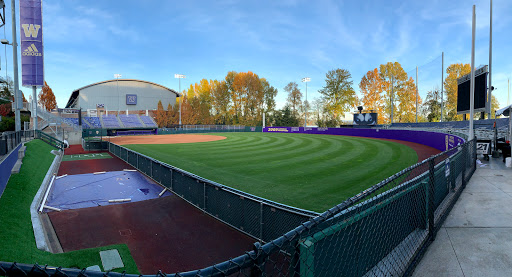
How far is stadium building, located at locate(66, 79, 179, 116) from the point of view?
77312 mm

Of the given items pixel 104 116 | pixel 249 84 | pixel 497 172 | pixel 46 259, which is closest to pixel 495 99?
pixel 249 84

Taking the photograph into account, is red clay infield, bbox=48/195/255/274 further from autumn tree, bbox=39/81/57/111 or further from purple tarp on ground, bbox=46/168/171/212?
autumn tree, bbox=39/81/57/111

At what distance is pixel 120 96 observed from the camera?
79250 millimetres

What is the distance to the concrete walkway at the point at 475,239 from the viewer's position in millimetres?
4391

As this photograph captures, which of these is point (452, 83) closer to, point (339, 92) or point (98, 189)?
point (339, 92)

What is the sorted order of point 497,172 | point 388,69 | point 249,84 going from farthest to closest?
point 249,84
point 388,69
point 497,172

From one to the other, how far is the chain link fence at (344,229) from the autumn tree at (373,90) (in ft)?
185

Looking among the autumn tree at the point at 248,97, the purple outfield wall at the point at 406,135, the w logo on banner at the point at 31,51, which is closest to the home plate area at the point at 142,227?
the purple outfield wall at the point at 406,135

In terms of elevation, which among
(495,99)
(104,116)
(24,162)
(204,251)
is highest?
(495,99)

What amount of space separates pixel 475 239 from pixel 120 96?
87.4m

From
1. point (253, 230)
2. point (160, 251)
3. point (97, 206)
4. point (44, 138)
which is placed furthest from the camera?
point (44, 138)

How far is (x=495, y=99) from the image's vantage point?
6819 centimetres

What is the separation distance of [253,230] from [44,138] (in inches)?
1219

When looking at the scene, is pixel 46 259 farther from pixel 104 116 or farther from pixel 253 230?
pixel 104 116
